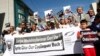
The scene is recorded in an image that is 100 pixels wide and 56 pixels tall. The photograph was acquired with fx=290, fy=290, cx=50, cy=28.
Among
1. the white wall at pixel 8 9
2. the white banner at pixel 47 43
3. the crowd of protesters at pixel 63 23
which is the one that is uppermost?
the white wall at pixel 8 9

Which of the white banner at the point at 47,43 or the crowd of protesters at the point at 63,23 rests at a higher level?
the crowd of protesters at the point at 63,23

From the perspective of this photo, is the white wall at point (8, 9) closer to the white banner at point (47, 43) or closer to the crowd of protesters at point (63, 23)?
the crowd of protesters at point (63, 23)

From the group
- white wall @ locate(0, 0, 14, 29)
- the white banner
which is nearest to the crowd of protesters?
the white banner

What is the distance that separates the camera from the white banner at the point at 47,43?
1141 cm

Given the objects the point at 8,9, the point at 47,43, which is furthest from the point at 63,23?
the point at 8,9

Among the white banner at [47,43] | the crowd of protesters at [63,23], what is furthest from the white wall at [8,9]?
the white banner at [47,43]

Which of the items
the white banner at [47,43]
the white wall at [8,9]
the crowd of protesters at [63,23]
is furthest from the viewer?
the white wall at [8,9]

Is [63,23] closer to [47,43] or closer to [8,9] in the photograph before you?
[47,43]

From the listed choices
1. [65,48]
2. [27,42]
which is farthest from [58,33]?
[27,42]

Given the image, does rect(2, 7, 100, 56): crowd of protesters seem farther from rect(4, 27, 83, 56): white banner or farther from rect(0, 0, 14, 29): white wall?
rect(0, 0, 14, 29): white wall

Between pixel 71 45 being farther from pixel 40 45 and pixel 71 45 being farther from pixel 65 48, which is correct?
pixel 40 45

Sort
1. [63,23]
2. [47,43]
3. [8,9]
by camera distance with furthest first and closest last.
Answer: [8,9] < [63,23] < [47,43]

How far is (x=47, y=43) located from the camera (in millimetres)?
11875

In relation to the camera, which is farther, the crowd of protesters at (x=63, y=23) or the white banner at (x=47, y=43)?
the crowd of protesters at (x=63, y=23)
